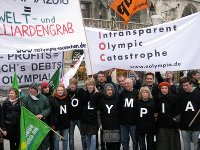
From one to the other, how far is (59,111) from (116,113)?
3.53 feet

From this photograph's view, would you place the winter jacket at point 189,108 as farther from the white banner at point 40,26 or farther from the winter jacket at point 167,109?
the white banner at point 40,26

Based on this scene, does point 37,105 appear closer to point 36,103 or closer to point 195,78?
point 36,103

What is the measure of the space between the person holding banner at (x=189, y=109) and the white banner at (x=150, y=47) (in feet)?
2.55

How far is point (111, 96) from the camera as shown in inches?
265

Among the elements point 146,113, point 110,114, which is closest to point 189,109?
point 146,113

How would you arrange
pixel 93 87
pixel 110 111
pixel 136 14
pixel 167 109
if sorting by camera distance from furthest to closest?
1. pixel 136 14
2. pixel 93 87
3. pixel 110 111
4. pixel 167 109

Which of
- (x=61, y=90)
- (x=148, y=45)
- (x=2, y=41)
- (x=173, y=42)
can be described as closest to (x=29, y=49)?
(x=2, y=41)

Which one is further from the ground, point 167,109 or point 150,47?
point 150,47

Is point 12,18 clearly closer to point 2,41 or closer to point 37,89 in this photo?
point 2,41

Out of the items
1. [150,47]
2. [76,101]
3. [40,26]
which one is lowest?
[76,101]

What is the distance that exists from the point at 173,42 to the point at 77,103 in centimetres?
222

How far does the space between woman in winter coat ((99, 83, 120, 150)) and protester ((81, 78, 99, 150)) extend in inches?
6.6

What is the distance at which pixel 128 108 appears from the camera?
6699 mm

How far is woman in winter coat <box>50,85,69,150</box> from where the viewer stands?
684 centimetres
